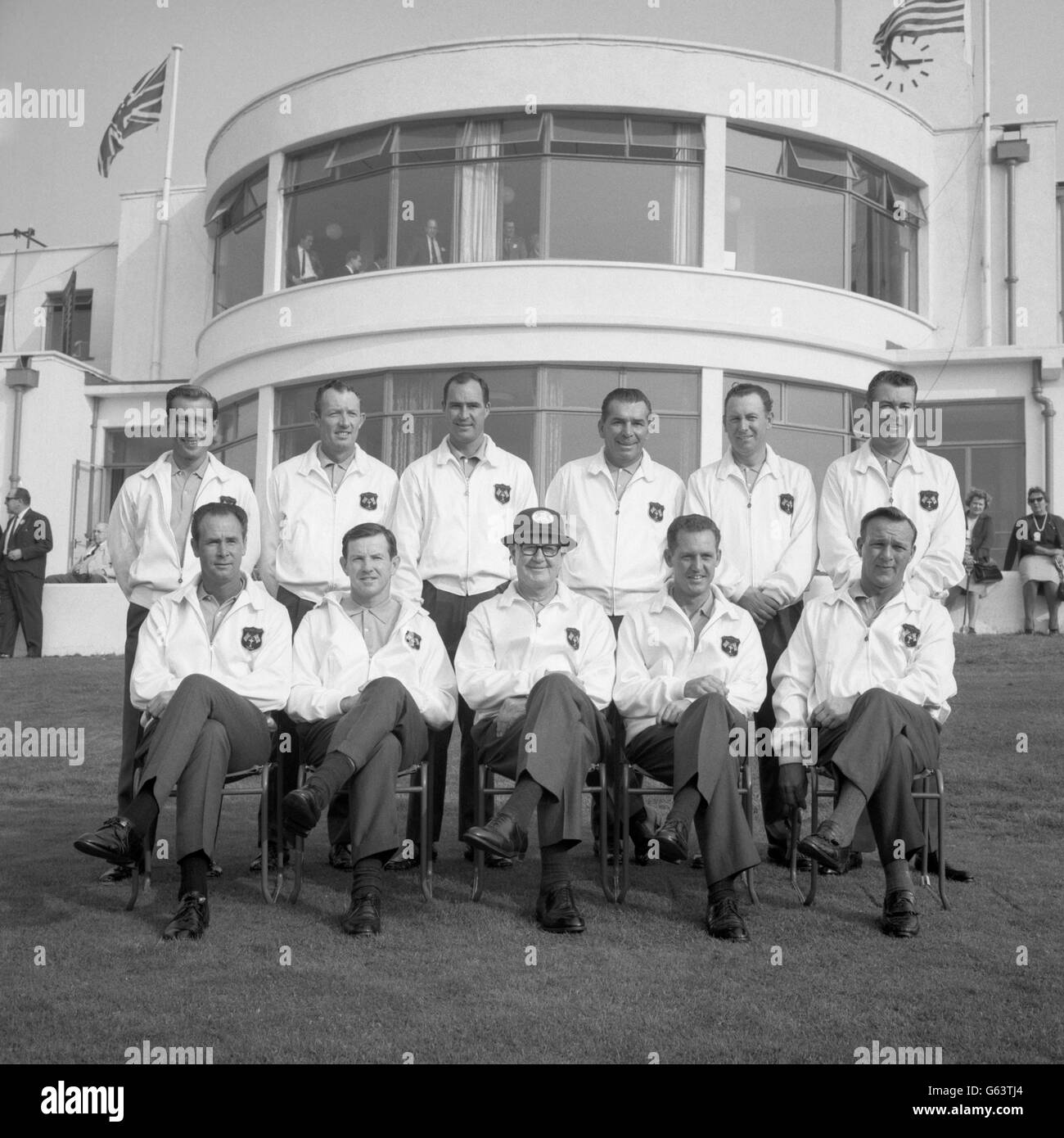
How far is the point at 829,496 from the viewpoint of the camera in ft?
19.4

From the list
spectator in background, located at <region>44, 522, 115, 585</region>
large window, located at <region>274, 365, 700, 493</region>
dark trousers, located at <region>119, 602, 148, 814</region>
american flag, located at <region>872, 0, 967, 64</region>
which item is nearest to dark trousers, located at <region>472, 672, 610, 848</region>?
dark trousers, located at <region>119, 602, 148, 814</region>

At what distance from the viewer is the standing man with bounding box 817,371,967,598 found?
5.59 m

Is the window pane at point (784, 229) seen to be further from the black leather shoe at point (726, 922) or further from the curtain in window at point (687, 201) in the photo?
the black leather shoe at point (726, 922)

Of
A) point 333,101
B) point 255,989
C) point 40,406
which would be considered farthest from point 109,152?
point 255,989

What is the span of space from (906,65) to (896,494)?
1792 cm

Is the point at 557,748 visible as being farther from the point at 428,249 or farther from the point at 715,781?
the point at 428,249

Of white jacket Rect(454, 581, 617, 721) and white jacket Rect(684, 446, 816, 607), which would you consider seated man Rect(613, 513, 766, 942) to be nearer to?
white jacket Rect(454, 581, 617, 721)

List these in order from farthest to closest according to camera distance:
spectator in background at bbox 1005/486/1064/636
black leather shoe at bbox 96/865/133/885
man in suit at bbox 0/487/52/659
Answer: man in suit at bbox 0/487/52/659, spectator in background at bbox 1005/486/1064/636, black leather shoe at bbox 96/865/133/885

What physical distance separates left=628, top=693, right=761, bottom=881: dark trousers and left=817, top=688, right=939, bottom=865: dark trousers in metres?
0.42

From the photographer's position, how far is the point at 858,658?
5.16 metres

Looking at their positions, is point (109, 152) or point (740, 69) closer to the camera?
point (740, 69)

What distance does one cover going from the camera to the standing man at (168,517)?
5.64 meters
